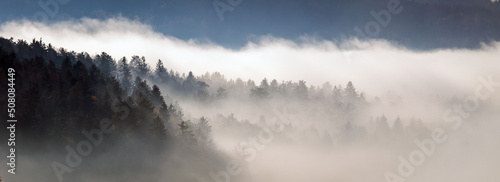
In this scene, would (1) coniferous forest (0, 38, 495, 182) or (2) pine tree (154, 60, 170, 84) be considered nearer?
(1) coniferous forest (0, 38, 495, 182)

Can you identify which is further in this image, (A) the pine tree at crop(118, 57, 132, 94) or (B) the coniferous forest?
(A) the pine tree at crop(118, 57, 132, 94)

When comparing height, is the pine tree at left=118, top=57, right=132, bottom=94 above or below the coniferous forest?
above

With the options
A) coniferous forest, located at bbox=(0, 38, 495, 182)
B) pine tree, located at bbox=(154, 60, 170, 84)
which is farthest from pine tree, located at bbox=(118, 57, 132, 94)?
pine tree, located at bbox=(154, 60, 170, 84)

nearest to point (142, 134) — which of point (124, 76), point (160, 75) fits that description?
point (124, 76)

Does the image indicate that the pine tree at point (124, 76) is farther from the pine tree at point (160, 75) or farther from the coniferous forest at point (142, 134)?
the pine tree at point (160, 75)

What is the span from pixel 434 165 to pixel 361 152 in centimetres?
3323

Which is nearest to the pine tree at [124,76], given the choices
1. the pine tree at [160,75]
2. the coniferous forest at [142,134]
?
the coniferous forest at [142,134]

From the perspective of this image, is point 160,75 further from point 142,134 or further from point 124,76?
point 142,134

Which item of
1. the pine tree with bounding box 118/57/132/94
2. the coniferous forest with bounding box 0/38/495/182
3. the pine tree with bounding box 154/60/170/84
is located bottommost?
the coniferous forest with bounding box 0/38/495/182

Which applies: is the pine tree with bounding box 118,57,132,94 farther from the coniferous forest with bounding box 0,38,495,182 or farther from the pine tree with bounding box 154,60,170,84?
the pine tree with bounding box 154,60,170,84

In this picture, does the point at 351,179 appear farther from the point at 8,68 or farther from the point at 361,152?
the point at 8,68

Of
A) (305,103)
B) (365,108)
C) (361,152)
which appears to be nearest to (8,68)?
(361,152)

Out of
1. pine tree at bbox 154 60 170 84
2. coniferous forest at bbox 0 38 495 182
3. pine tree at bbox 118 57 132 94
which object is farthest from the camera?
pine tree at bbox 154 60 170 84

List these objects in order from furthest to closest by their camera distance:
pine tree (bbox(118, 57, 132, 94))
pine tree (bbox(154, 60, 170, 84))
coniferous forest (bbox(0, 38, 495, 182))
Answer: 1. pine tree (bbox(154, 60, 170, 84))
2. pine tree (bbox(118, 57, 132, 94))
3. coniferous forest (bbox(0, 38, 495, 182))
